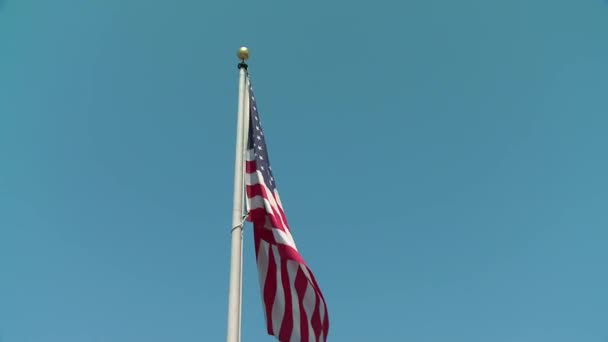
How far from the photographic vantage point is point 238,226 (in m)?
10.4

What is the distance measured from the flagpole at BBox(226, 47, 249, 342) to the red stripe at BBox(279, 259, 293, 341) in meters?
0.92

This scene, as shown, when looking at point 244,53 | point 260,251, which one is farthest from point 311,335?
point 244,53

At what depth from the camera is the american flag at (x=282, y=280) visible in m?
10.6

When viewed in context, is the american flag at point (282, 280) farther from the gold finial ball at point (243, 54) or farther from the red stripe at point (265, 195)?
the gold finial ball at point (243, 54)

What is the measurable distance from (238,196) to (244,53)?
3486mm

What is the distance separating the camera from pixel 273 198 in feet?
38.4

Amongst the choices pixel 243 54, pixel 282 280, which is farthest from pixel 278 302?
pixel 243 54

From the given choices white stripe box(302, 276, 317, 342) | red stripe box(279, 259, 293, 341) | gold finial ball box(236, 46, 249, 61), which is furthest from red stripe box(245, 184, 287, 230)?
gold finial ball box(236, 46, 249, 61)

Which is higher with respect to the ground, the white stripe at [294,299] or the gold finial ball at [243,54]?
the gold finial ball at [243,54]

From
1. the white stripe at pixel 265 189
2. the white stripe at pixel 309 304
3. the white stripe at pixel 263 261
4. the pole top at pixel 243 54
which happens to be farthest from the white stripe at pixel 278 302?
the pole top at pixel 243 54

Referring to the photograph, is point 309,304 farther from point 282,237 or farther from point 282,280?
point 282,237

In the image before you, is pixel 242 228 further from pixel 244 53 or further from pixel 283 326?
pixel 244 53

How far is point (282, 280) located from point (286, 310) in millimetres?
542

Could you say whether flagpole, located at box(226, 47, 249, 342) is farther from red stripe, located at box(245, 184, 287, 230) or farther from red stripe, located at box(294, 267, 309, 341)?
red stripe, located at box(294, 267, 309, 341)
